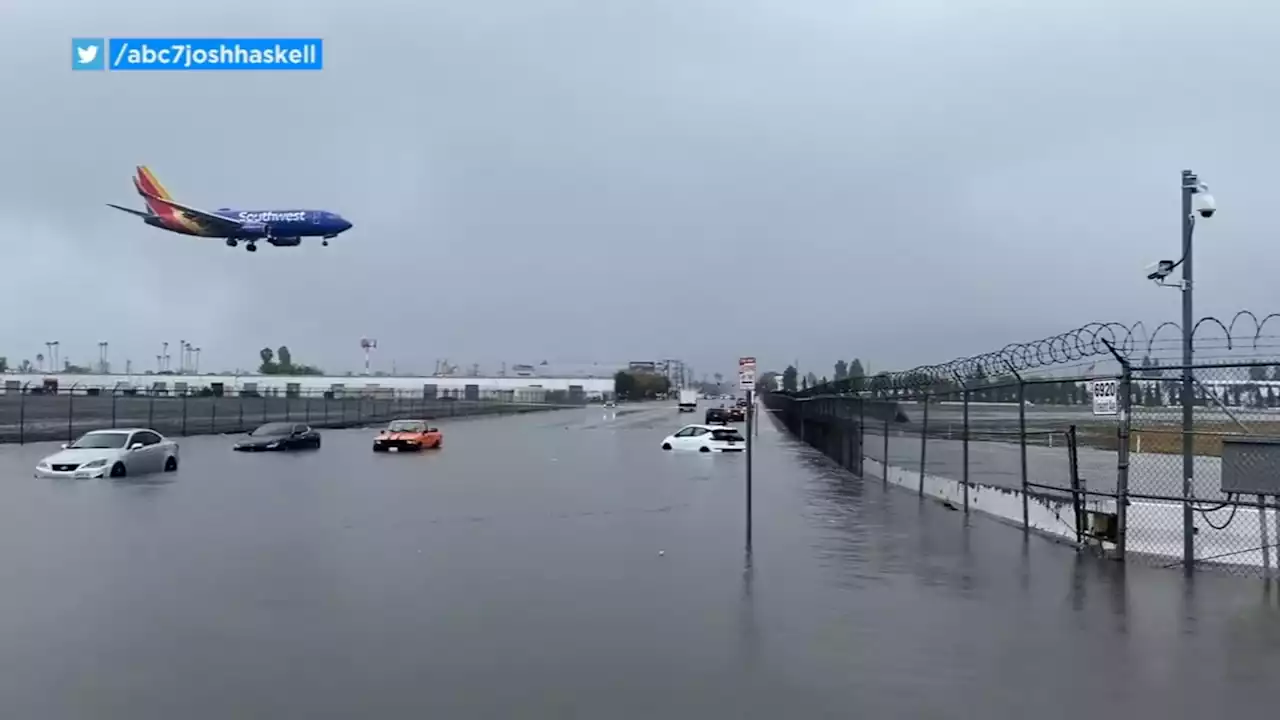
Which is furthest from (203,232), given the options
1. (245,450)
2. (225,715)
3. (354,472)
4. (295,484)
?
(225,715)

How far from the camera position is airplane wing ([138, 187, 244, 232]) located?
4662cm

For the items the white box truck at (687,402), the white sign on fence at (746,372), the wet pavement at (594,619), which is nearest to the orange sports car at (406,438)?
the wet pavement at (594,619)

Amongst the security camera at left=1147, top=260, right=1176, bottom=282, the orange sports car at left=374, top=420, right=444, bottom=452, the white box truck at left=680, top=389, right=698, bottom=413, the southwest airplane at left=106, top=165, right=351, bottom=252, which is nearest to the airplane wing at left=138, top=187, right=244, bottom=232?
the southwest airplane at left=106, top=165, right=351, bottom=252

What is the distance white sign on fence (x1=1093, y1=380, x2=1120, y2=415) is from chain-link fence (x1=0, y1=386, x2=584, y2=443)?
3724 centimetres

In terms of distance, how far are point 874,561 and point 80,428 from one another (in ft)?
143

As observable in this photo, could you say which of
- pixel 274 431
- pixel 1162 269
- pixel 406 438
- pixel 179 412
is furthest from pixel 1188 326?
pixel 179 412

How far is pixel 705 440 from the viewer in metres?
41.2

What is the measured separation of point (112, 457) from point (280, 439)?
14.0 m

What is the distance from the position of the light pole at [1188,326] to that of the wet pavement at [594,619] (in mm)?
650

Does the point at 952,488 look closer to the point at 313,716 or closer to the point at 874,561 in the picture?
the point at 874,561

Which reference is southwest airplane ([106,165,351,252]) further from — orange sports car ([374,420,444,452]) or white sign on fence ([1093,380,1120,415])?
white sign on fence ([1093,380,1120,415])

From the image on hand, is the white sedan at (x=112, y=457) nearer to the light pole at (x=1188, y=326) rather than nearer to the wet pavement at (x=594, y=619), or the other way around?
the wet pavement at (x=594, y=619)

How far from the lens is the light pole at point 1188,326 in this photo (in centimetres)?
1253

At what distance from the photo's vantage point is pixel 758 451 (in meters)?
41.8
